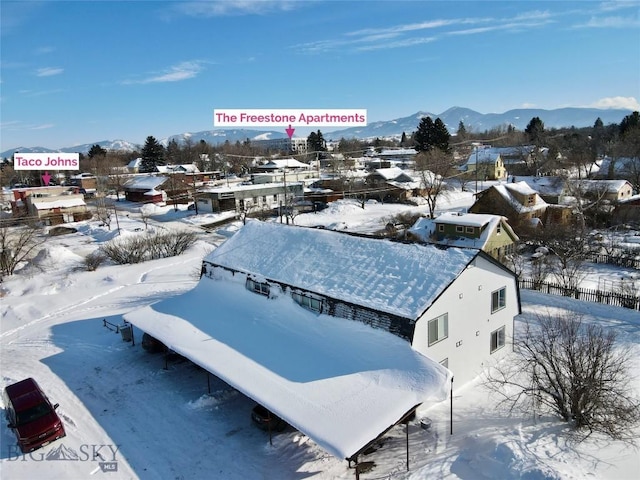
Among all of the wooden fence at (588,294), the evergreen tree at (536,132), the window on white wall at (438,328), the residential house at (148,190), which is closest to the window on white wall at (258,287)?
the window on white wall at (438,328)

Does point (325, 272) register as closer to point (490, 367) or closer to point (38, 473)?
point (490, 367)

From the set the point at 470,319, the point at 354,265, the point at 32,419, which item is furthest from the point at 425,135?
the point at 32,419

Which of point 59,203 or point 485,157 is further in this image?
point 485,157

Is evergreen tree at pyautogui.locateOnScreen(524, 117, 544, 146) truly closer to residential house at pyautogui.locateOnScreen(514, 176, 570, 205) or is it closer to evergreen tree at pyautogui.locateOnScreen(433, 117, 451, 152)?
evergreen tree at pyautogui.locateOnScreen(433, 117, 451, 152)

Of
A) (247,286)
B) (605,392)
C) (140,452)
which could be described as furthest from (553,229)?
(140,452)

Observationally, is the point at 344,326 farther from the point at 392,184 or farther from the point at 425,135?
the point at 425,135

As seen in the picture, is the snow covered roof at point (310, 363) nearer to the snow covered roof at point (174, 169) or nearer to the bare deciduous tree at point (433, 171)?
the bare deciduous tree at point (433, 171)
